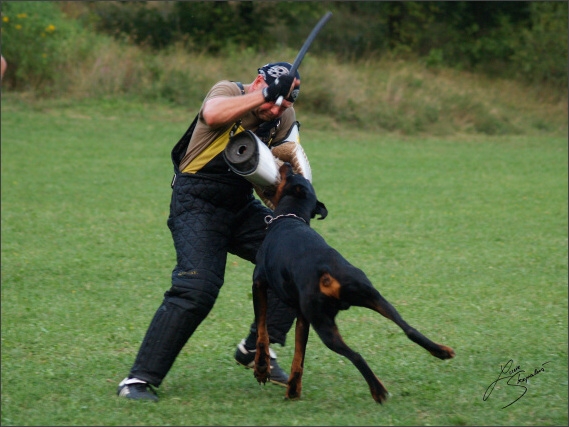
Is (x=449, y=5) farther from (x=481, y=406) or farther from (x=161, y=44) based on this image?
(x=481, y=406)

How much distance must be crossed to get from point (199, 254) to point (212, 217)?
0.80 ft

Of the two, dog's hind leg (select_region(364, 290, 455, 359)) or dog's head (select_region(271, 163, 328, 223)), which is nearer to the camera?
dog's hind leg (select_region(364, 290, 455, 359))

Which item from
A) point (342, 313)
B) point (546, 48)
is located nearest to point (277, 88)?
point (342, 313)

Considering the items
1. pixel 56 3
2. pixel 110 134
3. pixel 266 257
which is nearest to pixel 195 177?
Result: pixel 266 257

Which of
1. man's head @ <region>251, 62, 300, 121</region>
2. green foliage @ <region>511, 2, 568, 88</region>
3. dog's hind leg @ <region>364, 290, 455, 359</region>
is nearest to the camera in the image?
dog's hind leg @ <region>364, 290, 455, 359</region>

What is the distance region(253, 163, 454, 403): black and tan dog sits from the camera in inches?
142

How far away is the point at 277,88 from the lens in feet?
12.8

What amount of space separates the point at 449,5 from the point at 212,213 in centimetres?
2883

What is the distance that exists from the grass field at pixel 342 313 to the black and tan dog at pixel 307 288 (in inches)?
10.4

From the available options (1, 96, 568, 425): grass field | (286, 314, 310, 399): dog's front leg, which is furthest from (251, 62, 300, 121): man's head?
(1, 96, 568, 425): grass field

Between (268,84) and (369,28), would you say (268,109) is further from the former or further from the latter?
(369,28)

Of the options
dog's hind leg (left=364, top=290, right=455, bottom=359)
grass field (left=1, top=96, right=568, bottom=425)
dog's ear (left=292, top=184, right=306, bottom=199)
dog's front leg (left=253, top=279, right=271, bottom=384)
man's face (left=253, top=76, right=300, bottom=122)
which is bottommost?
grass field (left=1, top=96, right=568, bottom=425)

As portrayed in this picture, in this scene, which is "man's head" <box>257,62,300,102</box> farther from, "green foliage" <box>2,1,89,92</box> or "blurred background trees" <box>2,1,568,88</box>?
"blurred background trees" <box>2,1,568,88</box>

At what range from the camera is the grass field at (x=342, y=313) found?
3.92m
